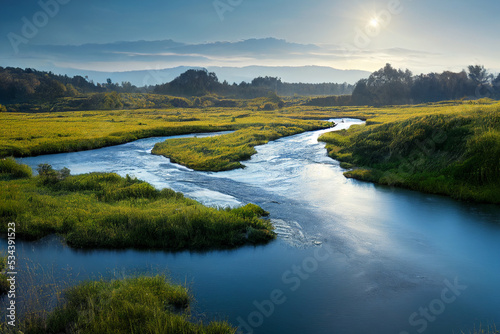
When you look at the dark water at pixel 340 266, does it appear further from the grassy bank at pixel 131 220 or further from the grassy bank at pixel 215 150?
the grassy bank at pixel 215 150

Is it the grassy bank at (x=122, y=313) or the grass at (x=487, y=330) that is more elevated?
the grassy bank at (x=122, y=313)

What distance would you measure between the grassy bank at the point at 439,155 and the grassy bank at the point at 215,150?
10605mm

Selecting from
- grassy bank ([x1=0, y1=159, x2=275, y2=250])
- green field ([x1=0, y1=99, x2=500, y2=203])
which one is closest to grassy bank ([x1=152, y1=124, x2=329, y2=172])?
green field ([x1=0, y1=99, x2=500, y2=203])

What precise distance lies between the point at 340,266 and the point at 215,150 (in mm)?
27314

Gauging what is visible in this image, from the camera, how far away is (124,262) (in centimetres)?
1492

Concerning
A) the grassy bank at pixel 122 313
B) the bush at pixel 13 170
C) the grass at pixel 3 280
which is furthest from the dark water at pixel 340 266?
the bush at pixel 13 170

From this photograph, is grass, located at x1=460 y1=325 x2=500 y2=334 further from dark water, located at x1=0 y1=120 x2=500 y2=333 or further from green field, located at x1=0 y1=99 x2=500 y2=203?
green field, located at x1=0 y1=99 x2=500 y2=203

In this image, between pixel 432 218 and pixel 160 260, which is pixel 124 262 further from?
pixel 432 218

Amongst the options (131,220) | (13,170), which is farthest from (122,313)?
(13,170)

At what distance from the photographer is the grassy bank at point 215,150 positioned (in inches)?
1364

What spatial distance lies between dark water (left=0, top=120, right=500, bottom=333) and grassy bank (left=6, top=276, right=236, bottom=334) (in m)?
1.15

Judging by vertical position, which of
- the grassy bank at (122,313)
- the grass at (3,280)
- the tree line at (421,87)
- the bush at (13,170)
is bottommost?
the grass at (3,280)

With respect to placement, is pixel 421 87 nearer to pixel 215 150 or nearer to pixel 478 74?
pixel 478 74

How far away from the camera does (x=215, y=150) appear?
40.2 metres
